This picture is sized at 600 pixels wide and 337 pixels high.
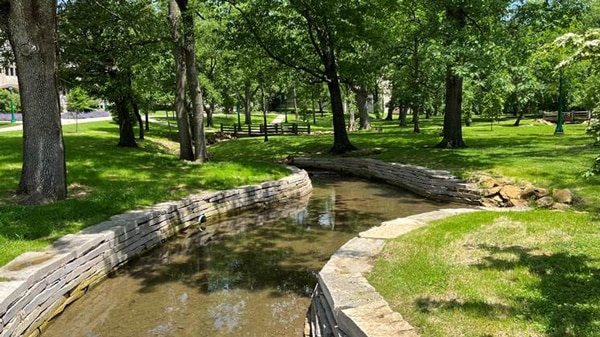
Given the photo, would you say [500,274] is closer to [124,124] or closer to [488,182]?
[488,182]

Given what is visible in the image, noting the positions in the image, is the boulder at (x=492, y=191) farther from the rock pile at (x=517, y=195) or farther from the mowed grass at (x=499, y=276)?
the mowed grass at (x=499, y=276)

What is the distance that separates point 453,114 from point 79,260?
15367 mm

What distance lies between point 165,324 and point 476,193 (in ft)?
28.8

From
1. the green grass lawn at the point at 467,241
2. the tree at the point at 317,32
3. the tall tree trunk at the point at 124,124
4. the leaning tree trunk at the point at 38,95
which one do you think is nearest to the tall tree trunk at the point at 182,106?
the green grass lawn at the point at 467,241

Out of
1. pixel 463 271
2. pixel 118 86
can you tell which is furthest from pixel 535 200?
pixel 118 86

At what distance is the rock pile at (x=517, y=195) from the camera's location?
1034 cm

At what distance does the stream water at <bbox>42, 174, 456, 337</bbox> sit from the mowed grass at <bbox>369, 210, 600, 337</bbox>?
1597mm

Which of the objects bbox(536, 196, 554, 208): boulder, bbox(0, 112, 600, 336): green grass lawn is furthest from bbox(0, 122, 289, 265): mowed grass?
bbox(536, 196, 554, 208): boulder

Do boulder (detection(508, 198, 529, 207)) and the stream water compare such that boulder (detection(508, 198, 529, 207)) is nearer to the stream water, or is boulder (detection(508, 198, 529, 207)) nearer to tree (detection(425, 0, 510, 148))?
the stream water

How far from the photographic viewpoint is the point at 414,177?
48.4ft

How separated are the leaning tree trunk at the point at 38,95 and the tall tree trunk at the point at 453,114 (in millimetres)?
13918

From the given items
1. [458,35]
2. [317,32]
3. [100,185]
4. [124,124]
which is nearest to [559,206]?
[458,35]

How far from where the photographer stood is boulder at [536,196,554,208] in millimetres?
10327

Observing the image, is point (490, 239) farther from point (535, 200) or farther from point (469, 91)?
point (469, 91)
